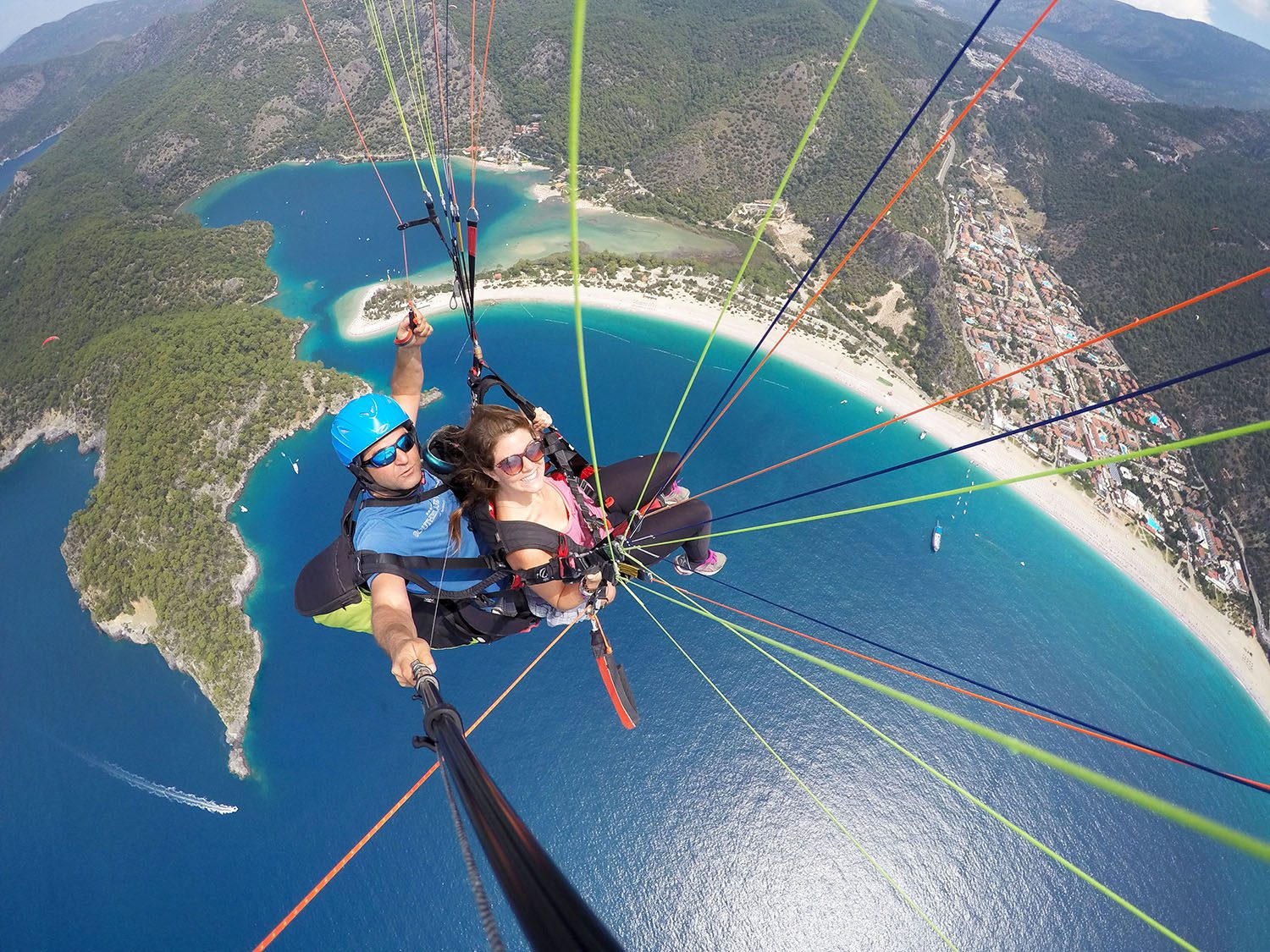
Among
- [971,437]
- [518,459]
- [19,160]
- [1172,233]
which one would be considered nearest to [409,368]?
[518,459]

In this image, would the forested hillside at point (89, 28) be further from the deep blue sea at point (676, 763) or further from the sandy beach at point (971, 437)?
the deep blue sea at point (676, 763)

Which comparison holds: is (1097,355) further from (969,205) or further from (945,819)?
(945,819)

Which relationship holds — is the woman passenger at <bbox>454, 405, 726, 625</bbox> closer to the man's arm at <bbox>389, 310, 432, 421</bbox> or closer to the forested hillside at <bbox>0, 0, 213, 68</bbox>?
the man's arm at <bbox>389, 310, 432, 421</bbox>

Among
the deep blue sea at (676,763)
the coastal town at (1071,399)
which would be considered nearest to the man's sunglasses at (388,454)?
the deep blue sea at (676,763)

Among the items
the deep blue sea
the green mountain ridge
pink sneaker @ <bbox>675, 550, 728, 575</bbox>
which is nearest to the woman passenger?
pink sneaker @ <bbox>675, 550, 728, 575</bbox>

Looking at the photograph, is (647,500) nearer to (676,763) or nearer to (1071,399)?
(676,763)
